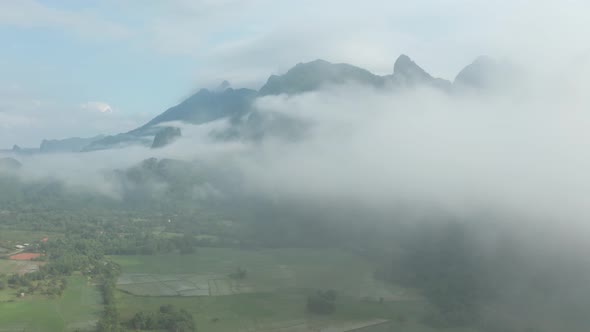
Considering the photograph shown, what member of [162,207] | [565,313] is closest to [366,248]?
[565,313]

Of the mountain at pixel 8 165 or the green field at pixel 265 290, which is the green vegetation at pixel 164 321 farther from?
the mountain at pixel 8 165

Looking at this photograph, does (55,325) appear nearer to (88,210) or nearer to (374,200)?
(374,200)

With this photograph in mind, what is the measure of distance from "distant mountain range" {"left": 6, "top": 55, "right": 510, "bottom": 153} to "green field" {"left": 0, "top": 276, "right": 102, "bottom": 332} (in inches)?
2168

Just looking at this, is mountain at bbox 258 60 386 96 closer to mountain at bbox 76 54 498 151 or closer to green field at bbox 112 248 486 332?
mountain at bbox 76 54 498 151

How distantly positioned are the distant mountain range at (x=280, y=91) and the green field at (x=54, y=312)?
2168 inches

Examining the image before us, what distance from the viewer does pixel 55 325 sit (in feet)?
82.5

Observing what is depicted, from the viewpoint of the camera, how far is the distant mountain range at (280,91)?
237 ft

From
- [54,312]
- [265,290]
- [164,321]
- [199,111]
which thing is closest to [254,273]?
[265,290]

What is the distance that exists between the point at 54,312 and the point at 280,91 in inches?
3514

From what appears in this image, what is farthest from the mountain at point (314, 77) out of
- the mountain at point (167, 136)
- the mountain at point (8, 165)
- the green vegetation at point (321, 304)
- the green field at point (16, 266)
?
the green vegetation at point (321, 304)

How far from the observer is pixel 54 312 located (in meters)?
27.1

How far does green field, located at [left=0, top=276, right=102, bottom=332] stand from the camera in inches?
980

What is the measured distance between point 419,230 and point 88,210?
46.7 m

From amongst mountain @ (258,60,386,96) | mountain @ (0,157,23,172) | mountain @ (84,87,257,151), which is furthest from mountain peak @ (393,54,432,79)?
mountain @ (0,157,23,172)
